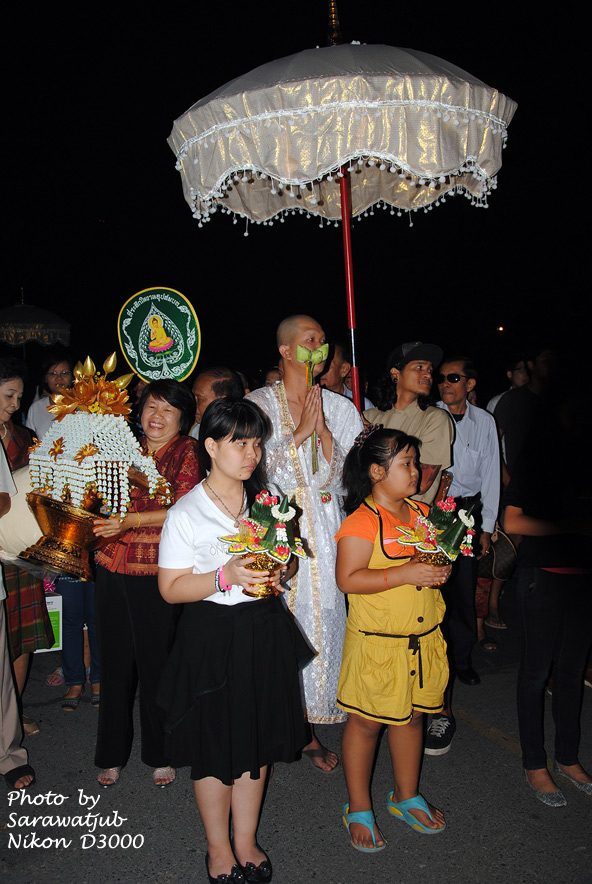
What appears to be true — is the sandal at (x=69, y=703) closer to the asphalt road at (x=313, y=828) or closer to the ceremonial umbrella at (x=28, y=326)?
the asphalt road at (x=313, y=828)

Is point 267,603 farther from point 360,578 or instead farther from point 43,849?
point 43,849

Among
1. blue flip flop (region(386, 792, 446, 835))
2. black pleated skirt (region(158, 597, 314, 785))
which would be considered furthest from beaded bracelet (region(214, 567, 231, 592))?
blue flip flop (region(386, 792, 446, 835))

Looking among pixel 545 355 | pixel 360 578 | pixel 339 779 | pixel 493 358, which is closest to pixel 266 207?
pixel 545 355

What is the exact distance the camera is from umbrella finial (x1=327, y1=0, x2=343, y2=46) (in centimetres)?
308

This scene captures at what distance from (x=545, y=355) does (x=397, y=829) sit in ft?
8.47

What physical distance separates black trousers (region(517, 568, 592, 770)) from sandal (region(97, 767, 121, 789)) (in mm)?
2019

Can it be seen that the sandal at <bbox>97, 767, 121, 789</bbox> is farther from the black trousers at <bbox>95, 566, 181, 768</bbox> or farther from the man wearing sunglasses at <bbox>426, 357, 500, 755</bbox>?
the man wearing sunglasses at <bbox>426, 357, 500, 755</bbox>

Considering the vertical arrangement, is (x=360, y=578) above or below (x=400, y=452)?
below

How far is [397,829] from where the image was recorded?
2555 millimetres

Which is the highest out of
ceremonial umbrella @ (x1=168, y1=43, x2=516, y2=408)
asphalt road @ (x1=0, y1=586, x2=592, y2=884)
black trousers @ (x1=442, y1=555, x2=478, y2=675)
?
ceremonial umbrella @ (x1=168, y1=43, x2=516, y2=408)

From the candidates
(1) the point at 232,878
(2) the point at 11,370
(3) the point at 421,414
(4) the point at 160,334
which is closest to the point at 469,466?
(3) the point at 421,414

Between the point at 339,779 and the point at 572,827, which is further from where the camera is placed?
the point at 339,779

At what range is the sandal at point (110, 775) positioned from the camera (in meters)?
2.94

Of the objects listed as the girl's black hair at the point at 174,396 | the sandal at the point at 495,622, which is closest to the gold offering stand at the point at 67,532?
the girl's black hair at the point at 174,396
